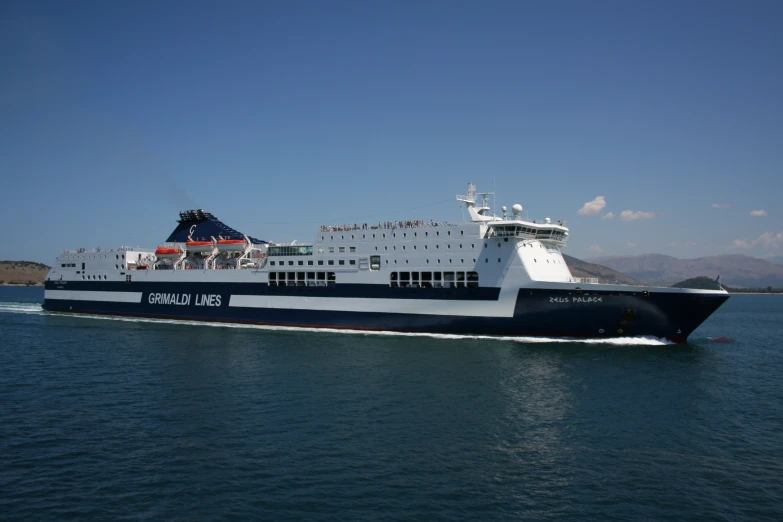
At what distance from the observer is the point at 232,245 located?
1608 inches

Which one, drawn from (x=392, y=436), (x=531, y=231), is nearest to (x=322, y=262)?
(x=531, y=231)

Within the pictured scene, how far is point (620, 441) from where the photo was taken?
1391 centimetres

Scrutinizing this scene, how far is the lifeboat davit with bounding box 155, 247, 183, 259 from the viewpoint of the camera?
43.5 metres

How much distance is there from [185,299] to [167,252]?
5.35 m

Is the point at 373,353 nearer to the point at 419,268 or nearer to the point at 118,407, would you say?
the point at 419,268

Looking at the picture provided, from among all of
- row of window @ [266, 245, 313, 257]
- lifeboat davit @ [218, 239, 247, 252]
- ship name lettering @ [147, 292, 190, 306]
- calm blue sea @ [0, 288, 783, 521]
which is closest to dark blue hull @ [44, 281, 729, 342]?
ship name lettering @ [147, 292, 190, 306]

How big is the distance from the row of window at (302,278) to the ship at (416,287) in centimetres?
7

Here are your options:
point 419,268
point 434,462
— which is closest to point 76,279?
point 419,268

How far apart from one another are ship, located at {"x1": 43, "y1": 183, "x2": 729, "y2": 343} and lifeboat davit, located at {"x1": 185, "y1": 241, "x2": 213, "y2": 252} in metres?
0.13

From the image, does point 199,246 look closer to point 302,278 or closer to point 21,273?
point 302,278

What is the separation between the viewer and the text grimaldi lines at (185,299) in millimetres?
39281

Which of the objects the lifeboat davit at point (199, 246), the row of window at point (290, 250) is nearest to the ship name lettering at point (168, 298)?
the lifeboat davit at point (199, 246)

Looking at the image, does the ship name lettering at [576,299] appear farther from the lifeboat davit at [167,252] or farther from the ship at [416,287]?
the lifeboat davit at [167,252]

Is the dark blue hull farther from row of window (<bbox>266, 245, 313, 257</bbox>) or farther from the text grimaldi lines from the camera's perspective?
row of window (<bbox>266, 245, 313, 257</bbox>)
